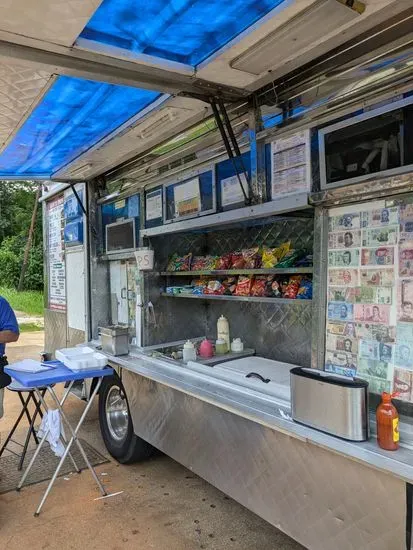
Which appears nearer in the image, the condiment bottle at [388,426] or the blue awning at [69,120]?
the condiment bottle at [388,426]

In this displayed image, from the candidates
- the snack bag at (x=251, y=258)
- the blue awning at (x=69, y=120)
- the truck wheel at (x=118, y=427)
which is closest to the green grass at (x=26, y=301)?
the truck wheel at (x=118, y=427)

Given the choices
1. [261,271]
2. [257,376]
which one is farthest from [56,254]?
[257,376]

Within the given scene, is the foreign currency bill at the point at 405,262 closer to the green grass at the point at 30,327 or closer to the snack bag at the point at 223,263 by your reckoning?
the snack bag at the point at 223,263

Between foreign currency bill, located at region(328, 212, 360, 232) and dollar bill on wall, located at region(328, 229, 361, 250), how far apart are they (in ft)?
0.07

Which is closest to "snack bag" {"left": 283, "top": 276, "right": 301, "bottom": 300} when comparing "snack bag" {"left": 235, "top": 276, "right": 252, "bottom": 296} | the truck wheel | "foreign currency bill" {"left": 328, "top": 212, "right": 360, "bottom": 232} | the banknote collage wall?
"snack bag" {"left": 235, "top": 276, "right": 252, "bottom": 296}

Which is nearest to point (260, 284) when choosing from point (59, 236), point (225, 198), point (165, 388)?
point (225, 198)

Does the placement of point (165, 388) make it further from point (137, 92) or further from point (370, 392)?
point (137, 92)

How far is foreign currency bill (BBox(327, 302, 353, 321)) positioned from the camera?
6.36 ft

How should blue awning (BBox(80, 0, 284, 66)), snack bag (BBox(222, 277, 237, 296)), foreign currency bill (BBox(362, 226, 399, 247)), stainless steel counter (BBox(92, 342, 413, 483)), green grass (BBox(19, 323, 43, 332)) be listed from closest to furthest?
1. stainless steel counter (BBox(92, 342, 413, 483))
2. blue awning (BBox(80, 0, 284, 66))
3. foreign currency bill (BBox(362, 226, 399, 247))
4. snack bag (BBox(222, 277, 237, 296))
5. green grass (BBox(19, 323, 43, 332))

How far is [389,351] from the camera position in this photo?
178 centimetres

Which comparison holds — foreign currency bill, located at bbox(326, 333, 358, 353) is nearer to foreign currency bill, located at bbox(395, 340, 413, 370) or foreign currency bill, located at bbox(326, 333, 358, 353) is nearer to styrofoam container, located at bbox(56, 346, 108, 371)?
foreign currency bill, located at bbox(395, 340, 413, 370)

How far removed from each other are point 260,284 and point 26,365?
171 centimetres

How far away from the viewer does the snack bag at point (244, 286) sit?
114 inches

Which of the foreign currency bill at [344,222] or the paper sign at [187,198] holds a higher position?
the paper sign at [187,198]
